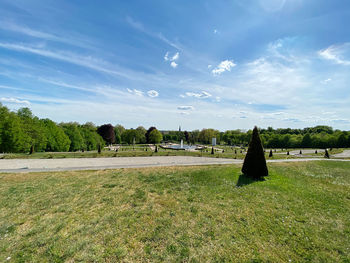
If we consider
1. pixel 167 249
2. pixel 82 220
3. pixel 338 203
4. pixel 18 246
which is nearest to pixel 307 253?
pixel 167 249

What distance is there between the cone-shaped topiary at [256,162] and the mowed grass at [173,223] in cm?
140

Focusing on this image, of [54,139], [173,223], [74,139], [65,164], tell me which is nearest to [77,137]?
[74,139]

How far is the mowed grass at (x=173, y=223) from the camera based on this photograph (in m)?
3.96

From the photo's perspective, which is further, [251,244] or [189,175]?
[189,175]

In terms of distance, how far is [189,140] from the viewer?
97375 millimetres

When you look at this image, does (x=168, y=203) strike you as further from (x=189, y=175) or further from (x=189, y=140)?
(x=189, y=140)

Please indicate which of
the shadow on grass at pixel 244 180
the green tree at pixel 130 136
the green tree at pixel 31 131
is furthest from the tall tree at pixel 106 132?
the shadow on grass at pixel 244 180

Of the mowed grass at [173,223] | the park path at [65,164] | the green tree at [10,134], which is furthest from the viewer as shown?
the green tree at [10,134]

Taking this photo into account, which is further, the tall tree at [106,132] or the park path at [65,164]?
the tall tree at [106,132]

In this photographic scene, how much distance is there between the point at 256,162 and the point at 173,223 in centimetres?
850

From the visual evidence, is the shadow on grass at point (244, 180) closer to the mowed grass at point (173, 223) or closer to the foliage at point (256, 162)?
the foliage at point (256, 162)

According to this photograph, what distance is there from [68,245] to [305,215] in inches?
351

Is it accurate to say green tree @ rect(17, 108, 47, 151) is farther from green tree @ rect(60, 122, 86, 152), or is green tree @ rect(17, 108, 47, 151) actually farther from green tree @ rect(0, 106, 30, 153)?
green tree @ rect(60, 122, 86, 152)

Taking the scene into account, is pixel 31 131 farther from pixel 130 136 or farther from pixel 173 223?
pixel 130 136
